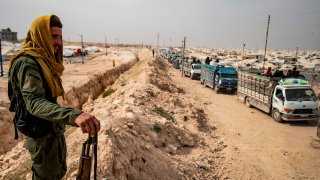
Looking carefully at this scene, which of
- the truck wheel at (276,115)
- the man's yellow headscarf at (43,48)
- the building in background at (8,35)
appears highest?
the building in background at (8,35)

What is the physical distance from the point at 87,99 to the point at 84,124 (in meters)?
18.3

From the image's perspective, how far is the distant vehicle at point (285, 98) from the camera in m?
14.2

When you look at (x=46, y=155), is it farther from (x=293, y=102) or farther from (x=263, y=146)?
(x=293, y=102)

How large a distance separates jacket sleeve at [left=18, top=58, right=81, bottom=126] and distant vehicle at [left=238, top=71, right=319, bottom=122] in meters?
14.0

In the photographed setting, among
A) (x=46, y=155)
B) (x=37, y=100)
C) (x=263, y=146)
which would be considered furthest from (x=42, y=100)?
(x=263, y=146)

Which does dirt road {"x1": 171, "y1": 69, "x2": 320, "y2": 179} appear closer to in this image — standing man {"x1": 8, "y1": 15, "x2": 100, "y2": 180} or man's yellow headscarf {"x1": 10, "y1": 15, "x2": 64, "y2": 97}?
standing man {"x1": 8, "y1": 15, "x2": 100, "y2": 180}

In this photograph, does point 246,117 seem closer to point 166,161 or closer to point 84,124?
point 166,161

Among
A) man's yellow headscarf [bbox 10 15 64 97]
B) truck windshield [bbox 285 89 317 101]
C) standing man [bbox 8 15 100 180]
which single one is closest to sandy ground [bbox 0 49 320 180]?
truck windshield [bbox 285 89 317 101]

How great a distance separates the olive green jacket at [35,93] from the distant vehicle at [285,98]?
45.8 ft

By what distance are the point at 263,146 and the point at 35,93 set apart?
404 inches

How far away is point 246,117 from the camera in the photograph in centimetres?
1560

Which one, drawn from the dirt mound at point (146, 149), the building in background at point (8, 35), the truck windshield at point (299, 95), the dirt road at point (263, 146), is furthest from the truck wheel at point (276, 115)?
the building in background at point (8, 35)

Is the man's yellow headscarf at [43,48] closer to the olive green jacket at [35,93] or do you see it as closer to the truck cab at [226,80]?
the olive green jacket at [35,93]

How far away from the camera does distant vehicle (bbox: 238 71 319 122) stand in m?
14.2
